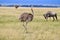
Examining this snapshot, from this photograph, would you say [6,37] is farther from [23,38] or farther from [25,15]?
[25,15]

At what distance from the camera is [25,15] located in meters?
20.4

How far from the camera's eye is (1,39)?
16.3 metres

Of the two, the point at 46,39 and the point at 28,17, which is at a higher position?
the point at 28,17

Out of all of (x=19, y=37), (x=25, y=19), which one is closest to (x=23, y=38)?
(x=19, y=37)

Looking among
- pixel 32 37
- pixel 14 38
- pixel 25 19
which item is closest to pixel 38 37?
pixel 32 37

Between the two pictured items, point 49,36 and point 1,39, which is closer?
point 1,39

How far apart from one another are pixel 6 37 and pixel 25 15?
379 cm

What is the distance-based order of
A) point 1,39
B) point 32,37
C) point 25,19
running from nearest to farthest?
point 1,39 → point 32,37 → point 25,19

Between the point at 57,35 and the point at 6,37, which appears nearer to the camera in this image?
the point at 6,37

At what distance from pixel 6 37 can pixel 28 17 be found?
3.61 metres

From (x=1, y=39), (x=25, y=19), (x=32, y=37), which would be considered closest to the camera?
(x=1, y=39)

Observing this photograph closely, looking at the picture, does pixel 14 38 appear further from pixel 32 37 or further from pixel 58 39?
pixel 58 39

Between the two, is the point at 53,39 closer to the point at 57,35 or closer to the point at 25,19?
the point at 57,35

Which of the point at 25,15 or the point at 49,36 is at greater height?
the point at 25,15
